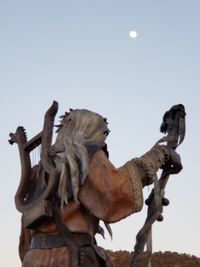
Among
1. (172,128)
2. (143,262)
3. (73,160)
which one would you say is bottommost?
(143,262)

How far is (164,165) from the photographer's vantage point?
13.5 feet

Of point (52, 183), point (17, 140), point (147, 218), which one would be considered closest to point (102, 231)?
point (147, 218)

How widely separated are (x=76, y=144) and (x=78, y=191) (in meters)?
0.29

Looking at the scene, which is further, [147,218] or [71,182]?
[147,218]

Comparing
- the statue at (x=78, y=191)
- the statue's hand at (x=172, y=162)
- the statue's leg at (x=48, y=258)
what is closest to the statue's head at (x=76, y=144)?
the statue at (x=78, y=191)

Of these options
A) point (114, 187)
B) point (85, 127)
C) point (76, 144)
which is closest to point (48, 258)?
point (114, 187)

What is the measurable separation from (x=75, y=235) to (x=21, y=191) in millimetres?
533

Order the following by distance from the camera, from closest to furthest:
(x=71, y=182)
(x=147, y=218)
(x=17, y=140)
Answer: (x=71, y=182) → (x=147, y=218) → (x=17, y=140)

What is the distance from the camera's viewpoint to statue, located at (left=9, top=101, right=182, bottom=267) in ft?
12.4

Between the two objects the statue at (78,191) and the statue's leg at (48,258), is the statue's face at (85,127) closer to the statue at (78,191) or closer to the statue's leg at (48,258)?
the statue at (78,191)

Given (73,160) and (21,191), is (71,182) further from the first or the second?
(21,191)

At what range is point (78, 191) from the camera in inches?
149

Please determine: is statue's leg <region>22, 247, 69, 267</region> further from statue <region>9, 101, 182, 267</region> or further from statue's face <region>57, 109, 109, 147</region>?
statue's face <region>57, 109, 109, 147</region>

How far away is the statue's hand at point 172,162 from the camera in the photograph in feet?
13.4
